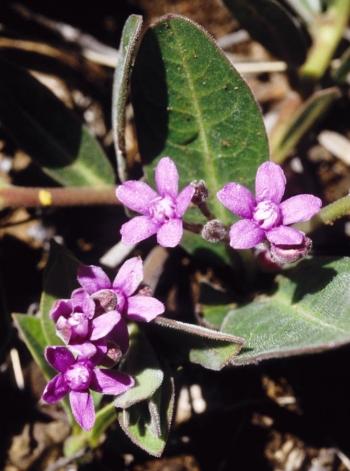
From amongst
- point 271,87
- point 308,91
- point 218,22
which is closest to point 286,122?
point 308,91

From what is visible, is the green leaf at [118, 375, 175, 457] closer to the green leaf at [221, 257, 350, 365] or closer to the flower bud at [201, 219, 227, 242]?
the green leaf at [221, 257, 350, 365]

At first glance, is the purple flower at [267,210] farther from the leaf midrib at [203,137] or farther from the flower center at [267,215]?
the leaf midrib at [203,137]

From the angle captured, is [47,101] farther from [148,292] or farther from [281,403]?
[281,403]

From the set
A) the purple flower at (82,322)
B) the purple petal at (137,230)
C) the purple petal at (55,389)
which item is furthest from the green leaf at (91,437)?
the purple petal at (137,230)

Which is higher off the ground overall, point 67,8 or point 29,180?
point 67,8

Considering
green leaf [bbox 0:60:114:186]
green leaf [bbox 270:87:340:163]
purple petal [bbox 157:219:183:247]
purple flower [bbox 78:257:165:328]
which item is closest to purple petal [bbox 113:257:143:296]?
purple flower [bbox 78:257:165:328]
